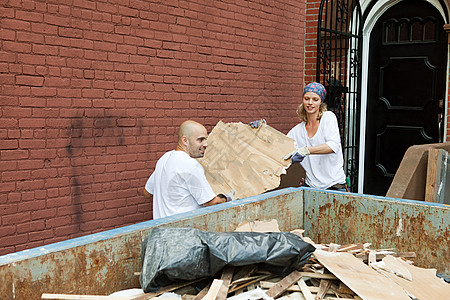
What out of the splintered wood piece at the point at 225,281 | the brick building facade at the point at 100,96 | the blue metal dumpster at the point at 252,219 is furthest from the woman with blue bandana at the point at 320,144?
the splintered wood piece at the point at 225,281

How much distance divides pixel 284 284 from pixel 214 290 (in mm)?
423

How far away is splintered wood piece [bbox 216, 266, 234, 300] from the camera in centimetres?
255

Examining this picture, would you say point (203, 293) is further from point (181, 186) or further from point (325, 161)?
point (325, 161)

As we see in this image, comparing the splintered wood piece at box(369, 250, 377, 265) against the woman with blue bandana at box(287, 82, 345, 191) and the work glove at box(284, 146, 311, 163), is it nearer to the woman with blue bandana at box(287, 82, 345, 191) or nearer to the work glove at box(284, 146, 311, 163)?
the work glove at box(284, 146, 311, 163)

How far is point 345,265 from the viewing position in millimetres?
3010

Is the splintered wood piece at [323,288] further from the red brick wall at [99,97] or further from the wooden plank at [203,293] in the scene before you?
the red brick wall at [99,97]

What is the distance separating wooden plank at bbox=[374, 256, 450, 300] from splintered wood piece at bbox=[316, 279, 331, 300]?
0.36m

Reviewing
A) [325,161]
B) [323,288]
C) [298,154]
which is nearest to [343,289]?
[323,288]

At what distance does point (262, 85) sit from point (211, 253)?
515 centimetres

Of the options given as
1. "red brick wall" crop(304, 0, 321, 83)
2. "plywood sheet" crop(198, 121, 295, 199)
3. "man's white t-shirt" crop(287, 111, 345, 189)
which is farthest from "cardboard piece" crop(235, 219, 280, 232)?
"red brick wall" crop(304, 0, 321, 83)

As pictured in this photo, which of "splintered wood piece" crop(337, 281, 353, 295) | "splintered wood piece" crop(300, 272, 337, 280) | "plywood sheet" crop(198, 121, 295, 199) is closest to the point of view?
"splintered wood piece" crop(337, 281, 353, 295)

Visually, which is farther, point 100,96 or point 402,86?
point 402,86

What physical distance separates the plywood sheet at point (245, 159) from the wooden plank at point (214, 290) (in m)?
1.94

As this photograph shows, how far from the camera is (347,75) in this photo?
8570 millimetres
